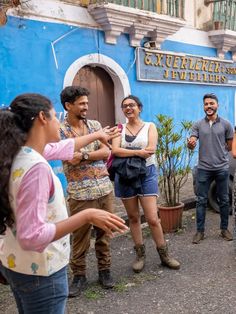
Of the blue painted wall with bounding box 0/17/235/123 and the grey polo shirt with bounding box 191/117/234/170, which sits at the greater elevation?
the blue painted wall with bounding box 0/17/235/123

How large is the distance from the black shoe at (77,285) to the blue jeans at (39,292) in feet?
5.61

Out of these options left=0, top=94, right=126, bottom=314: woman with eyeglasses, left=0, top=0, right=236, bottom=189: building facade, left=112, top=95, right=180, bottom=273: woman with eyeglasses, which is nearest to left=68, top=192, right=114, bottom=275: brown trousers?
left=112, top=95, right=180, bottom=273: woman with eyeglasses

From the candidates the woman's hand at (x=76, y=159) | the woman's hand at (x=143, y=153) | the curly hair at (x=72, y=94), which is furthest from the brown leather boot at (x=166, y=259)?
the curly hair at (x=72, y=94)

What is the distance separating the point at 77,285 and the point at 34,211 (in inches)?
84.8

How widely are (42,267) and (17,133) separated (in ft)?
1.96

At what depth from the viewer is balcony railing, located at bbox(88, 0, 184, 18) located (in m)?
7.57

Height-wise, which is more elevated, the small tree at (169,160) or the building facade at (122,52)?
the building facade at (122,52)

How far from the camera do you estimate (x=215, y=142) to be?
470 centimetres

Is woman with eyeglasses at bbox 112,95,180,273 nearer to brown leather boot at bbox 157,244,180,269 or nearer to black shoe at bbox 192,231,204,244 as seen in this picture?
brown leather boot at bbox 157,244,180,269

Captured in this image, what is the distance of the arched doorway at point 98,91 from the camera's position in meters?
7.49

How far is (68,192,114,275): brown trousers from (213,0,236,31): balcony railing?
24.9ft

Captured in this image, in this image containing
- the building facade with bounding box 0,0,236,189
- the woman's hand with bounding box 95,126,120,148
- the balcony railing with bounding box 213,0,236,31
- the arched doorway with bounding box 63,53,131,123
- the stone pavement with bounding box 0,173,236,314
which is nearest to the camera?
the woman's hand with bounding box 95,126,120,148

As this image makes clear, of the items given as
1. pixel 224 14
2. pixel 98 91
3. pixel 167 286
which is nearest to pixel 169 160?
pixel 167 286

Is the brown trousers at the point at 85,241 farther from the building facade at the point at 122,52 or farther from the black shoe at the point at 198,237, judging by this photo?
the building facade at the point at 122,52
